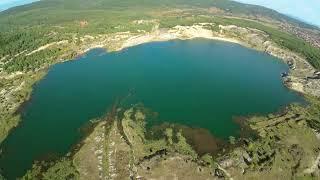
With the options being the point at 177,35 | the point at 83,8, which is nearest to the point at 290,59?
the point at 177,35

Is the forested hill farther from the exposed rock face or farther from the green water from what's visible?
the green water

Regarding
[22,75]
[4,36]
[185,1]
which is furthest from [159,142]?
[185,1]

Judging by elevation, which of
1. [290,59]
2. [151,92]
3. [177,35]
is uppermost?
[177,35]

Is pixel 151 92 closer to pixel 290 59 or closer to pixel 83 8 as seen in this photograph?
pixel 290 59

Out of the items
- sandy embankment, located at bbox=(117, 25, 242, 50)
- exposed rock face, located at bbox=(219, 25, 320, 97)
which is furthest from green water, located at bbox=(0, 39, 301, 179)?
sandy embankment, located at bbox=(117, 25, 242, 50)

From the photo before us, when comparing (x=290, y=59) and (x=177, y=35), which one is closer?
(x=290, y=59)

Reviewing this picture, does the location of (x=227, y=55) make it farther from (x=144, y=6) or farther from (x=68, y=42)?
(x=144, y=6)

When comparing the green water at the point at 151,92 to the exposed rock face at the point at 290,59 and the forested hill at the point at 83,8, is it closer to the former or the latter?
the exposed rock face at the point at 290,59
